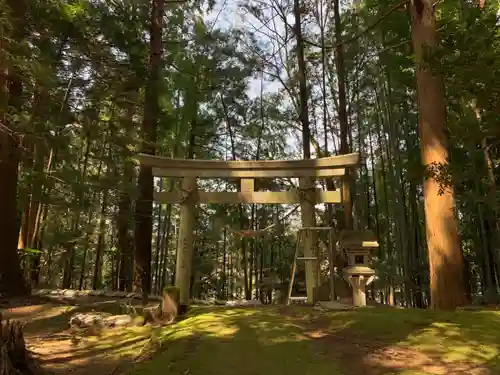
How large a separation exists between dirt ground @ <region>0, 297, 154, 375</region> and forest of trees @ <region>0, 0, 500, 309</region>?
628 millimetres

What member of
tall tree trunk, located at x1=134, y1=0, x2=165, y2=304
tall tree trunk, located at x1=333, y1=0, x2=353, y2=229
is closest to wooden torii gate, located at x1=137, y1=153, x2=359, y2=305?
tall tree trunk, located at x1=134, y1=0, x2=165, y2=304

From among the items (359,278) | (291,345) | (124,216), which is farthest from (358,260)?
(124,216)

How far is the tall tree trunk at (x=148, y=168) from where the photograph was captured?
21.7 ft

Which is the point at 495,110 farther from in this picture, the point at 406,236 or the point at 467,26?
the point at 406,236

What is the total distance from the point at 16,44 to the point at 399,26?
20.5 ft

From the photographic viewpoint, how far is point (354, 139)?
537 inches

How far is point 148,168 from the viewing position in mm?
6977

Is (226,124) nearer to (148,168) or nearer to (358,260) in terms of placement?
(148,168)

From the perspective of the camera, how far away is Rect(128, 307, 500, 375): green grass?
255cm

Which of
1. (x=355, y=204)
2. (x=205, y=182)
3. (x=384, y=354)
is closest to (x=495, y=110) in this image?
(x=384, y=354)

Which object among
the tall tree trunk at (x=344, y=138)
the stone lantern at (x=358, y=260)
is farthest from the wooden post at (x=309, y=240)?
the tall tree trunk at (x=344, y=138)

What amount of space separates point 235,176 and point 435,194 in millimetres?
2688

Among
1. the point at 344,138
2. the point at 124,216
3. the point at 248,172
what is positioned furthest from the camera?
the point at 344,138

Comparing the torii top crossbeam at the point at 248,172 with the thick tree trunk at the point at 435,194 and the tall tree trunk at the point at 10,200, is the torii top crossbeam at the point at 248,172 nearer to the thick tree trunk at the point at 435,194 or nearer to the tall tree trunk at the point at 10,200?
the thick tree trunk at the point at 435,194
